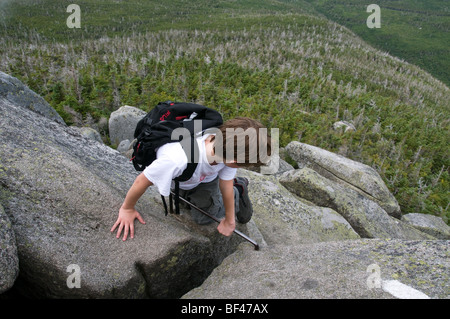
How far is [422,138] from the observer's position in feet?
71.8

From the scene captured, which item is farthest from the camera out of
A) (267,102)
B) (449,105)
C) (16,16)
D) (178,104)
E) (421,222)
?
(16,16)

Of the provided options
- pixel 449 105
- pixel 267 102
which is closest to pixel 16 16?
pixel 267 102

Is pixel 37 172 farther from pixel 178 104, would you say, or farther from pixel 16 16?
pixel 16 16

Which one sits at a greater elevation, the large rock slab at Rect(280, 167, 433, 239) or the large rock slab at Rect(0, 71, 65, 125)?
the large rock slab at Rect(0, 71, 65, 125)

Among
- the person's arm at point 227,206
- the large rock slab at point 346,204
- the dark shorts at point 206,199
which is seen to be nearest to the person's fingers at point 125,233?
the dark shorts at point 206,199

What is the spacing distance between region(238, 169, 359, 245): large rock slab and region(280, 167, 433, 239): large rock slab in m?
0.85

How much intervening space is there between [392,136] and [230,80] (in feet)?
47.6

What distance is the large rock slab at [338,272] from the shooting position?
3201 mm

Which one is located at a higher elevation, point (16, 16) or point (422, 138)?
point (16, 16)

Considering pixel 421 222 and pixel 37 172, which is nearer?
pixel 37 172

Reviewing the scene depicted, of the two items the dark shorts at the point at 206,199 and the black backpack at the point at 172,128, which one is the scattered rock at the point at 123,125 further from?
the black backpack at the point at 172,128

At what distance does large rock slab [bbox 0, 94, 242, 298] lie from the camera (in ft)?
10.9

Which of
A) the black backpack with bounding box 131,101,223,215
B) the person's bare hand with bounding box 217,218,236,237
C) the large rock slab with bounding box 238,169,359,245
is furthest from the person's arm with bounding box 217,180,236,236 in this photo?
the large rock slab with bounding box 238,169,359,245

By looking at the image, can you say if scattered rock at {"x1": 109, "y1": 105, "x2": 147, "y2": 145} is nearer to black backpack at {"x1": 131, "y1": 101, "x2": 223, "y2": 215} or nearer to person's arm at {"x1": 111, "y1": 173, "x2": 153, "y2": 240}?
black backpack at {"x1": 131, "y1": 101, "x2": 223, "y2": 215}
